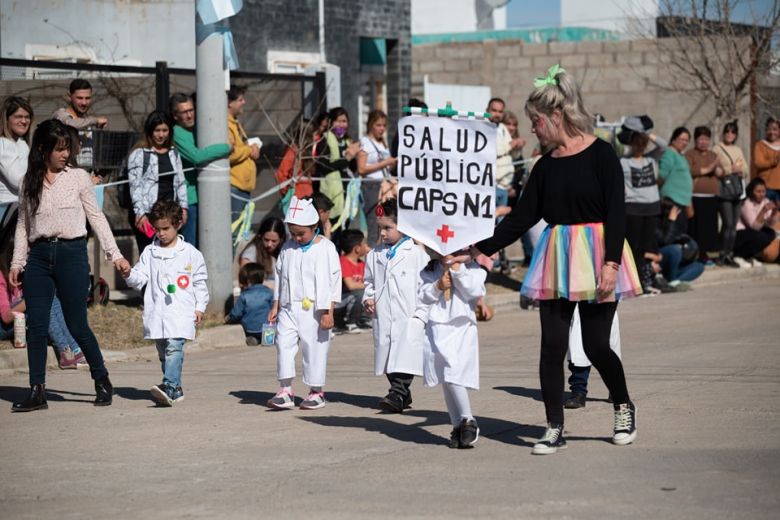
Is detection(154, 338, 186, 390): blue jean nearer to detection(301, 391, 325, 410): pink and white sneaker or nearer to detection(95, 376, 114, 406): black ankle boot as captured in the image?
detection(95, 376, 114, 406): black ankle boot

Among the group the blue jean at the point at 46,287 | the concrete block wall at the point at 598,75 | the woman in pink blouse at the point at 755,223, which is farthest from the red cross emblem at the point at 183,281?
the concrete block wall at the point at 598,75

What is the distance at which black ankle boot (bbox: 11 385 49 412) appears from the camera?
387 inches

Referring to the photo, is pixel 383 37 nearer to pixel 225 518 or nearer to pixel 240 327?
pixel 240 327

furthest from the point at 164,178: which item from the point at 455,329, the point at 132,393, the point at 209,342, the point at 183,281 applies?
the point at 455,329

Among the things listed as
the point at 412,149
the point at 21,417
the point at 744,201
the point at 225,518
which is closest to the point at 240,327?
the point at 21,417

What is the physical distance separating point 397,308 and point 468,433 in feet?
6.43

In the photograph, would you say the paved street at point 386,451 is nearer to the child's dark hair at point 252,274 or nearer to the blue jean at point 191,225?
the child's dark hair at point 252,274

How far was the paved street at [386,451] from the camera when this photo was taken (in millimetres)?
6770

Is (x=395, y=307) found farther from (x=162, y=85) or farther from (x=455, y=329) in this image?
(x=162, y=85)

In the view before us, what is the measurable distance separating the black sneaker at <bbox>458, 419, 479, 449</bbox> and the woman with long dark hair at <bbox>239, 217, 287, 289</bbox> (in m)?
6.52

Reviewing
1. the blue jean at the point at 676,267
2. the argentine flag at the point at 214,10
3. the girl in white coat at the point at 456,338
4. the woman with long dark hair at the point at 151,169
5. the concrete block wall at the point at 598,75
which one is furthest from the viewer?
the concrete block wall at the point at 598,75

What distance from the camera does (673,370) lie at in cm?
1117

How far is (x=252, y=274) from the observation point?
14117mm

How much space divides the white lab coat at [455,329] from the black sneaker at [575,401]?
1.72m
